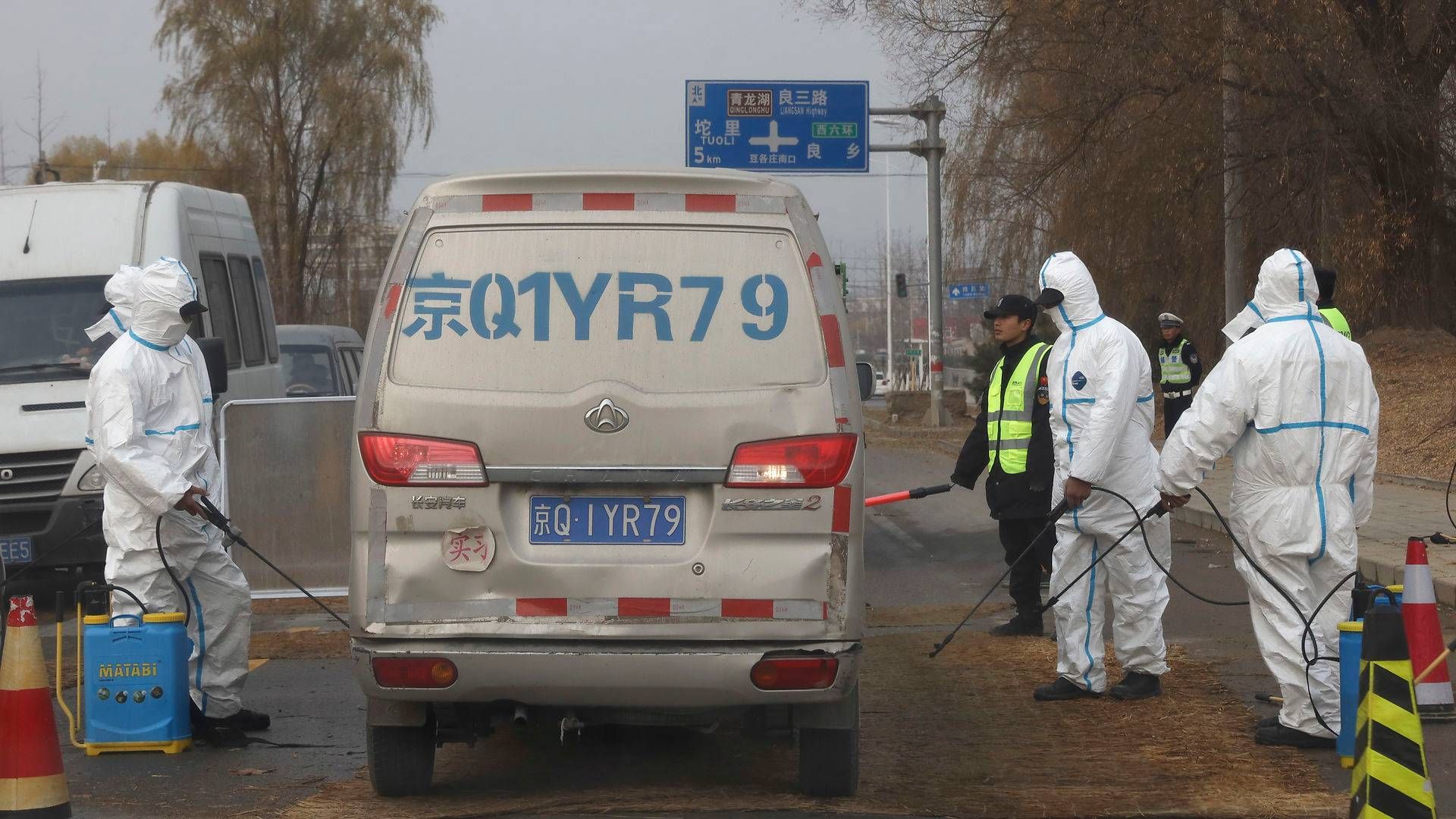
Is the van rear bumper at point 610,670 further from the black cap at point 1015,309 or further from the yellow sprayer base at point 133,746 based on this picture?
the black cap at point 1015,309

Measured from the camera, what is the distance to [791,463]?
4723mm

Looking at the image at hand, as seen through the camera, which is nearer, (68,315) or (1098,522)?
(1098,522)

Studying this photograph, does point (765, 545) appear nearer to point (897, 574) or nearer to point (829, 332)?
point (829, 332)

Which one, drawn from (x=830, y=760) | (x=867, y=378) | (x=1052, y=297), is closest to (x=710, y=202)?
(x=867, y=378)

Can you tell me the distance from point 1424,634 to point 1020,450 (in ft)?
8.29

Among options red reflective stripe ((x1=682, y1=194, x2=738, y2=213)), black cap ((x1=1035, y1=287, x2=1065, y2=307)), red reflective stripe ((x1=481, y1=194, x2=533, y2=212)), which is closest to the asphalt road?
black cap ((x1=1035, y1=287, x2=1065, y2=307))

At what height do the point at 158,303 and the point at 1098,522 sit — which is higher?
the point at 158,303

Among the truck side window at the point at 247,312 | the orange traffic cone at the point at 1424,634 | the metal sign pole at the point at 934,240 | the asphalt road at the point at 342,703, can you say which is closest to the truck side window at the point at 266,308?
the truck side window at the point at 247,312

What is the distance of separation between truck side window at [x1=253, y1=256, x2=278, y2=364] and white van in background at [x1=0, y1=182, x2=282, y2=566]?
1.41ft

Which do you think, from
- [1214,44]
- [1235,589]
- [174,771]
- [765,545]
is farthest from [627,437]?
[1214,44]

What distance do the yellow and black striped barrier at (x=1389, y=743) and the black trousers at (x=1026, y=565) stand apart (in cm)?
427

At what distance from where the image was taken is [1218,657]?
26.2ft

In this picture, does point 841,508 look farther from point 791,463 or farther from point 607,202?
point 607,202

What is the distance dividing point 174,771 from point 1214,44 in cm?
1626
